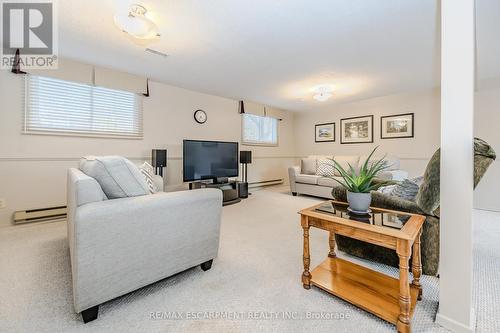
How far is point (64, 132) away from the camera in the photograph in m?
2.91

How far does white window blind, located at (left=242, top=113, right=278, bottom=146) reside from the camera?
5.23 m

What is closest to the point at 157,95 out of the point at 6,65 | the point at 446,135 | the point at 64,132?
the point at 64,132

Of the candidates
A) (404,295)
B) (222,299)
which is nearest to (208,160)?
(222,299)

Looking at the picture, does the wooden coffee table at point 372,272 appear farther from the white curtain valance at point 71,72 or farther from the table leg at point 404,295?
the white curtain valance at point 71,72

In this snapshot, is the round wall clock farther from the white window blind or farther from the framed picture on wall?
the framed picture on wall

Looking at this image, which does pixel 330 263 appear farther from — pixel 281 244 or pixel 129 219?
pixel 129 219

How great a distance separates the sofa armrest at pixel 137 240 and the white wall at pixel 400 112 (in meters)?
4.47

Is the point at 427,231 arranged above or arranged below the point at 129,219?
below

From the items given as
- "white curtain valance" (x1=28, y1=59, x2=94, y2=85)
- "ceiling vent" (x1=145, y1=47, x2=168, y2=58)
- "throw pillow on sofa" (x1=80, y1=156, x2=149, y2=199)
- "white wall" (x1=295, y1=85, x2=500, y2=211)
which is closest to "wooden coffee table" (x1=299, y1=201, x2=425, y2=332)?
"throw pillow on sofa" (x1=80, y1=156, x2=149, y2=199)

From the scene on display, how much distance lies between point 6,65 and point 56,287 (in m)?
2.84

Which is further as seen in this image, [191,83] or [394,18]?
[191,83]

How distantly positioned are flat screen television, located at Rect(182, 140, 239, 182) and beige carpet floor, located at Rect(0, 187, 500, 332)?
6.23ft

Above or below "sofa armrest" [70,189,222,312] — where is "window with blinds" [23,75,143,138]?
above

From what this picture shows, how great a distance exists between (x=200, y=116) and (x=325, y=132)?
330cm
